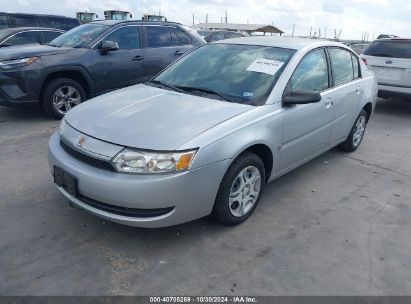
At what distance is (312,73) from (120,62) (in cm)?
395

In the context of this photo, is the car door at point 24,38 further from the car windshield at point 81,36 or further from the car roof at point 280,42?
the car roof at point 280,42

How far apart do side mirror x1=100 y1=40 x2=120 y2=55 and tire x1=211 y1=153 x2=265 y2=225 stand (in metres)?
4.15

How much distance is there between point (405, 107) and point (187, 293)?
825 centimetres

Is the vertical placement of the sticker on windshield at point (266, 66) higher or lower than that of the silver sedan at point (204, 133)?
higher

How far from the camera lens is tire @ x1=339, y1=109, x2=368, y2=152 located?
17.6 ft

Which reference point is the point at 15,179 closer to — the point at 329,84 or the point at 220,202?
the point at 220,202

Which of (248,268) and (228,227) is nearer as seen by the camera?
(248,268)

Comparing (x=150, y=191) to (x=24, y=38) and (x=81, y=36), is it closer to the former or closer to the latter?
(x=81, y=36)

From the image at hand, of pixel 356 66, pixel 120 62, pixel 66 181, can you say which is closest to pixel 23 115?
pixel 120 62

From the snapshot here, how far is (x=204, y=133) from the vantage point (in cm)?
293

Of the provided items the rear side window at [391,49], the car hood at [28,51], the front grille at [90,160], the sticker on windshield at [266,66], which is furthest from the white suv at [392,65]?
the front grille at [90,160]

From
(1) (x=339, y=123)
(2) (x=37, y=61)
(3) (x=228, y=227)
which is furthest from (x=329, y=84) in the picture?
(2) (x=37, y=61)

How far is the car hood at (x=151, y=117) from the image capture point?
288 cm

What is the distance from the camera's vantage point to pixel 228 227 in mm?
3383
